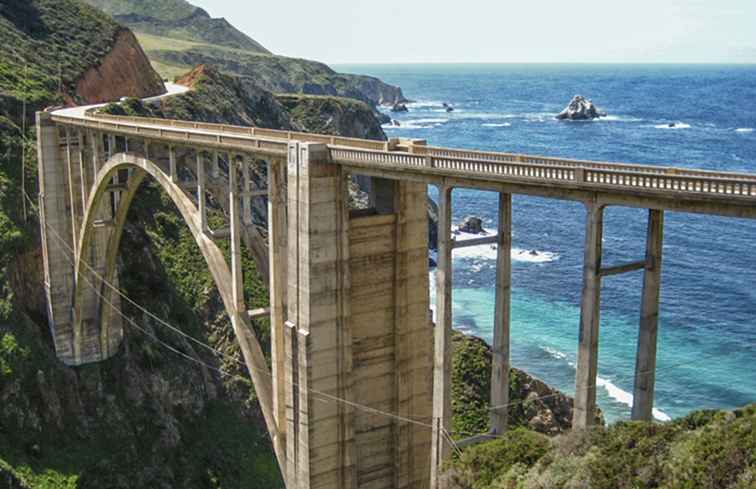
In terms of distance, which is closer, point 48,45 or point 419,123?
point 48,45

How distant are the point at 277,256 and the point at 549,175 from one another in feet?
38.2

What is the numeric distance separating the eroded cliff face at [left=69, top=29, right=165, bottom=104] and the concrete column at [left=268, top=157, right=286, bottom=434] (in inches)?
1672

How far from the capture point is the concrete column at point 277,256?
28.2 meters

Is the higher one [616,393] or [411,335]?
[411,335]

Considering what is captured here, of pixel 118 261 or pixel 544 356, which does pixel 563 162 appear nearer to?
pixel 118 261

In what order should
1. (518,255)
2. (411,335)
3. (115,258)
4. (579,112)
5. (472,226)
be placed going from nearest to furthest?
(411,335) < (115,258) < (518,255) < (472,226) < (579,112)

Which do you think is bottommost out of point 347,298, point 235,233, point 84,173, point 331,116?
point 347,298

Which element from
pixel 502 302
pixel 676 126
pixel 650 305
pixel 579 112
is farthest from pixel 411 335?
pixel 579 112

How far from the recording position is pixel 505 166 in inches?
804

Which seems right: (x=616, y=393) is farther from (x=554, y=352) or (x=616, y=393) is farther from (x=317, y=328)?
(x=317, y=328)

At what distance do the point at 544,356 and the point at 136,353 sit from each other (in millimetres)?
26976

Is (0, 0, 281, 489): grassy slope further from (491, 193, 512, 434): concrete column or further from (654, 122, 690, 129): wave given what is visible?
(654, 122, 690, 129): wave

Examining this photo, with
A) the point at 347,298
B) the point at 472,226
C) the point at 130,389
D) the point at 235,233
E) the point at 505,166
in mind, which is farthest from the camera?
the point at 472,226

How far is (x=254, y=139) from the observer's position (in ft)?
92.0
